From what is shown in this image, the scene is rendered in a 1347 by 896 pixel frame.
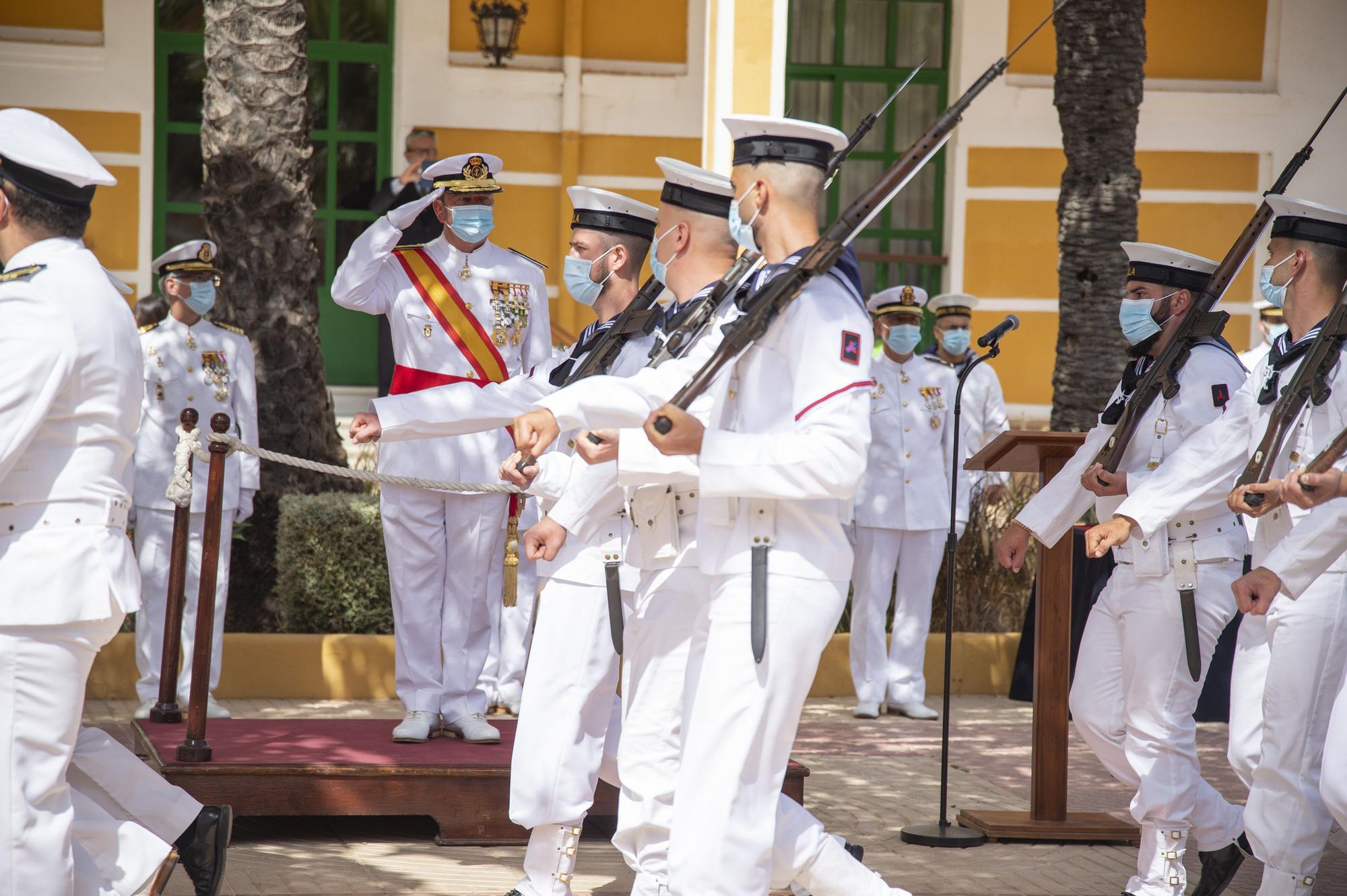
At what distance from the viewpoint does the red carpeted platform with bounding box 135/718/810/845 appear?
5949mm

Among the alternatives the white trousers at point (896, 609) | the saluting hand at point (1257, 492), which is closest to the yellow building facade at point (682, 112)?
the white trousers at point (896, 609)

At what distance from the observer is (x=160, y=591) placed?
833 centimetres

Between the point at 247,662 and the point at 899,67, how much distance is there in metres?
10.5

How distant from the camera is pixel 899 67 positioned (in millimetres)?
16922

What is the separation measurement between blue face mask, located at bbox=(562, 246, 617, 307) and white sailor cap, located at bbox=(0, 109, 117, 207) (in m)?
2.09

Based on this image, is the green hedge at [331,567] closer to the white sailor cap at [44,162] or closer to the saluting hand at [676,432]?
the white sailor cap at [44,162]

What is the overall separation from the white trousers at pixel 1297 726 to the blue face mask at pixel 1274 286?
1.02 metres

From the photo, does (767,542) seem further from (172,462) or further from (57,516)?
(172,462)

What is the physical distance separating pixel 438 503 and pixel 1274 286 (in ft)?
11.9

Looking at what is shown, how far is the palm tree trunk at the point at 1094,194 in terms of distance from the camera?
37.3ft

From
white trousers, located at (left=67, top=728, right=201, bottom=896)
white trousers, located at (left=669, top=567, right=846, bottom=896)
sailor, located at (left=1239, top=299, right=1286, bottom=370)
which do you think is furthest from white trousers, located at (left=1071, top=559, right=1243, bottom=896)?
sailor, located at (left=1239, top=299, right=1286, bottom=370)

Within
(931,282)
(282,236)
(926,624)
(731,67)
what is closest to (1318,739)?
(926,624)

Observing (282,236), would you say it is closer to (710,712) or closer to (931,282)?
(710,712)

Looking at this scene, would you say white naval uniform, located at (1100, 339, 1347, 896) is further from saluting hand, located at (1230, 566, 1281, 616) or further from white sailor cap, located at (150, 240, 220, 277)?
white sailor cap, located at (150, 240, 220, 277)
